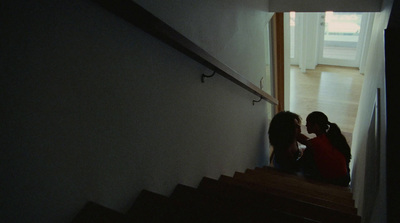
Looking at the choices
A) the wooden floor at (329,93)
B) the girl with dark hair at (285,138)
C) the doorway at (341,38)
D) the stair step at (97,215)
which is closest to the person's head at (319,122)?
the girl with dark hair at (285,138)

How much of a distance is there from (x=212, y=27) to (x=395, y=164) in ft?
4.50

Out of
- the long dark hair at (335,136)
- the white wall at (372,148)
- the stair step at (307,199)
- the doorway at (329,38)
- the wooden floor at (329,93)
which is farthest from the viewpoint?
the doorway at (329,38)

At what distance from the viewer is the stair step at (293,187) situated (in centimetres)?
252

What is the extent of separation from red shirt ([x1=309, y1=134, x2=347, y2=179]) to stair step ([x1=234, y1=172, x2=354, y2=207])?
16.5 inches

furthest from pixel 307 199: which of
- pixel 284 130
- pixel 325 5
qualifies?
pixel 325 5

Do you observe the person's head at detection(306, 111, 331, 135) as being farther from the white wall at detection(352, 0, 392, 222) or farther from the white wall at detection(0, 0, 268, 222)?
the white wall at detection(0, 0, 268, 222)

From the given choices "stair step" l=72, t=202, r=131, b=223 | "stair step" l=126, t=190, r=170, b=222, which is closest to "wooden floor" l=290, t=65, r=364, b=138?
"stair step" l=126, t=190, r=170, b=222

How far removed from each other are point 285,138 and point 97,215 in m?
2.75

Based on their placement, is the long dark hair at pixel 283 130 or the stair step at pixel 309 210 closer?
the stair step at pixel 309 210

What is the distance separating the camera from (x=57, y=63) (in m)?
0.96

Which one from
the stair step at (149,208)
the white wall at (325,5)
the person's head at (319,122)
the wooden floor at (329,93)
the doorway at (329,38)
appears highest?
the doorway at (329,38)

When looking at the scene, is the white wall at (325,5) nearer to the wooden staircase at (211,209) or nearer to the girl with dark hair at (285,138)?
the girl with dark hair at (285,138)

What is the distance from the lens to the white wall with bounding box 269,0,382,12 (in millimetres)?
3252

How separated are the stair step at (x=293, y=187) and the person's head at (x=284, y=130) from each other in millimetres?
689
